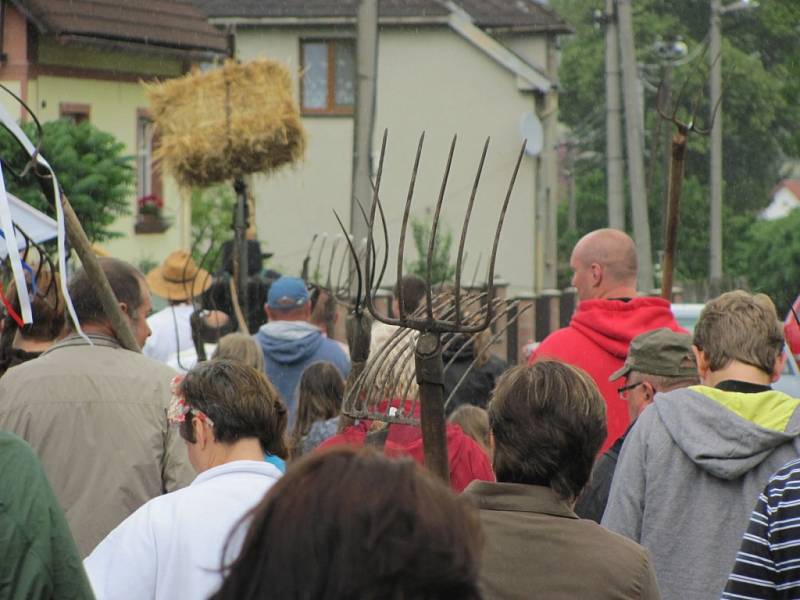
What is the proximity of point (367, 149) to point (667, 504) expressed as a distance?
6498 millimetres

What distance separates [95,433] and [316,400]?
6.41 feet

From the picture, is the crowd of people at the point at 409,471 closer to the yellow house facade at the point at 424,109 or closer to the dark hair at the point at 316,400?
the dark hair at the point at 316,400

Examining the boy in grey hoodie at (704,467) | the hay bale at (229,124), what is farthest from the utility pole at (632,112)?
the boy in grey hoodie at (704,467)

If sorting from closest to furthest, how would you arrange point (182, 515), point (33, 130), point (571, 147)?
point (182, 515), point (33, 130), point (571, 147)

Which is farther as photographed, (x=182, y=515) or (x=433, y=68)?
(x=433, y=68)

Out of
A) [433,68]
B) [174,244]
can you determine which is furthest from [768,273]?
[174,244]

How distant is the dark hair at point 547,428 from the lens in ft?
10.7

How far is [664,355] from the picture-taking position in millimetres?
5137

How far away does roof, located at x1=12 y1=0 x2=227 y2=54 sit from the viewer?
848 inches

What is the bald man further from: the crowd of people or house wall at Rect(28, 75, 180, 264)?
house wall at Rect(28, 75, 180, 264)

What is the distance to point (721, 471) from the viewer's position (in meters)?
4.26

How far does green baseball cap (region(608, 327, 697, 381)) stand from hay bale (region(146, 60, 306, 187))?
736cm

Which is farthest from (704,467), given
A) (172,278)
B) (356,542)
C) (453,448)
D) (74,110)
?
(74,110)

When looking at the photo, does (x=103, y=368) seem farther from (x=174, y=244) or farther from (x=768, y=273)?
(x=768, y=273)
